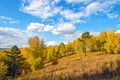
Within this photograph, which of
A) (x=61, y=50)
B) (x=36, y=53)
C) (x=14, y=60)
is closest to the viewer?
(x=36, y=53)

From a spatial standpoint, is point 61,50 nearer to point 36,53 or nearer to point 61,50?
point 61,50

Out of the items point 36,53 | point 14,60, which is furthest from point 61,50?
point 36,53

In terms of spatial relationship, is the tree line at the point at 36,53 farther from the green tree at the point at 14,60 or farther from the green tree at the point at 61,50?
the green tree at the point at 61,50

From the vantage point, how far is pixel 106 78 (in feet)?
27.1

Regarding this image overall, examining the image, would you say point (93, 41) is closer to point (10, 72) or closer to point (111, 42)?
point (111, 42)

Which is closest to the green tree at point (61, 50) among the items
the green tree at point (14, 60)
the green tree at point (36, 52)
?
the green tree at point (14, 60)

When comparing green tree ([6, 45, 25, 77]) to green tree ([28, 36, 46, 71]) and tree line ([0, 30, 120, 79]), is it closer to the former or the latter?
tree line ([0, 30, 120, 79])

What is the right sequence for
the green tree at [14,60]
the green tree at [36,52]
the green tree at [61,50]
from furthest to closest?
the green tree at [61,50] < the green tree at [14,60] < the green tree at [36,52]

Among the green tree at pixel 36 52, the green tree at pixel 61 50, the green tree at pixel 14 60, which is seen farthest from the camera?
the green tree at pixel 61 50

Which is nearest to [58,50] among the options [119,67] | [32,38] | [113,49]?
[113,49]

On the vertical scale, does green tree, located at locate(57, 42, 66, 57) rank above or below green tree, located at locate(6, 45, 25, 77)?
above

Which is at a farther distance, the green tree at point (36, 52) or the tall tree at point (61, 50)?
the tall tree at point (61, 50)

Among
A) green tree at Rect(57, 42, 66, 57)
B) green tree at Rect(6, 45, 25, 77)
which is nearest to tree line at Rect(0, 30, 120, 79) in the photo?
green tree at Rect(6, 45, 25, 77)

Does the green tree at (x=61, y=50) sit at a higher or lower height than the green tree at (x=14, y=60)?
higher
